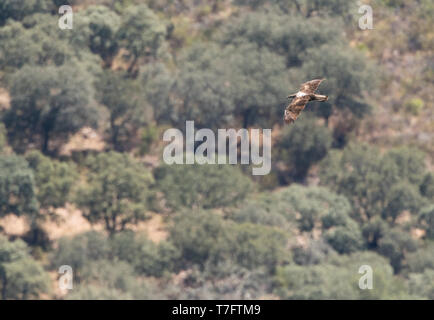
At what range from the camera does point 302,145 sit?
339 ft

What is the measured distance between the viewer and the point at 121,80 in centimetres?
10512

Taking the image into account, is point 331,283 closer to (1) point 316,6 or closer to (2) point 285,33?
(2) point 285,33

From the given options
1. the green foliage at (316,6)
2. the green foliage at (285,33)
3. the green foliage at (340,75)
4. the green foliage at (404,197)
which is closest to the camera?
Answer: the green foliage at (404,197)

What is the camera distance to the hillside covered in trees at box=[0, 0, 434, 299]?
91312mm

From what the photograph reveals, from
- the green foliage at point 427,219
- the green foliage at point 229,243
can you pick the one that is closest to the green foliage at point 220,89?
the green foliage at point 229,243

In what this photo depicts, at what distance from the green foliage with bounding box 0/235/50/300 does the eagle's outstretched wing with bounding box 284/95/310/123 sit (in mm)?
43682

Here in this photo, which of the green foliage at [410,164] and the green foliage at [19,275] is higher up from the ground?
the green foliage at [410,164]

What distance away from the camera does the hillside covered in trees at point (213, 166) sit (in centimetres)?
9131

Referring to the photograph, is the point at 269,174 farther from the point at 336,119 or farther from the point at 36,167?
the point at 36,167

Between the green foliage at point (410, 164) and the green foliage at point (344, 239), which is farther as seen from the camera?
the green foliage at point (410, 164)

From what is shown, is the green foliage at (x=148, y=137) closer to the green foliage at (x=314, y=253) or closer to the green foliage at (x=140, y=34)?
the green foliage at (x=140, y=34)

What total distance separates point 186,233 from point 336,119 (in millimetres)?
20297

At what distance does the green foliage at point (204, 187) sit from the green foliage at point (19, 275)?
10.3m
